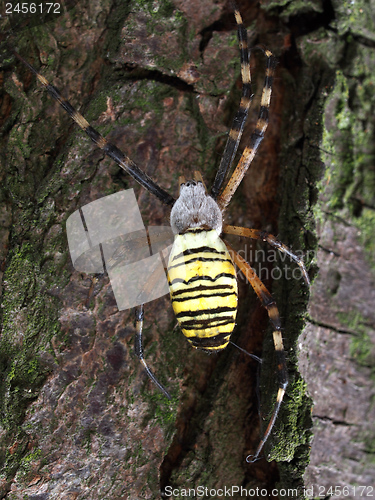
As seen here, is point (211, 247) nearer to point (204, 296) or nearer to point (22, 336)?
point (204, 296)

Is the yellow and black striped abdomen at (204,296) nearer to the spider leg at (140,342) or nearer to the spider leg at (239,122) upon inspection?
the spider leg at (140,342)

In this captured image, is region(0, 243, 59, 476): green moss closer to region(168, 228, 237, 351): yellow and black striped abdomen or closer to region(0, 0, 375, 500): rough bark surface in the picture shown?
region(0, 0, 375, 500): rough bark surface

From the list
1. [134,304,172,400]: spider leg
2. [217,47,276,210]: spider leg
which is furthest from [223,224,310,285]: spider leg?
[134,304,172,400]: spider leg

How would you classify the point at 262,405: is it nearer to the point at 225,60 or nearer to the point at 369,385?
the point at 369,385

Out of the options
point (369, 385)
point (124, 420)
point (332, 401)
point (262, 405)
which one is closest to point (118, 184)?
point (124, 420)

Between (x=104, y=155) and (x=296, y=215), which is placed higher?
(x=104, y=155)

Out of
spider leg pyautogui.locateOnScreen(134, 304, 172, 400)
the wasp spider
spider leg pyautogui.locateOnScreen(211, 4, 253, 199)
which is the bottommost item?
spider leg pyautogui.locateOnScreen(134, 304, 172, 400)
